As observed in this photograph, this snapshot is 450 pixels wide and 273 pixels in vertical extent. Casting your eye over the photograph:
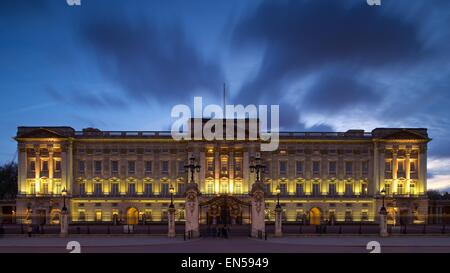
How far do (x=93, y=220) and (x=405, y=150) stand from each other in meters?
52.0

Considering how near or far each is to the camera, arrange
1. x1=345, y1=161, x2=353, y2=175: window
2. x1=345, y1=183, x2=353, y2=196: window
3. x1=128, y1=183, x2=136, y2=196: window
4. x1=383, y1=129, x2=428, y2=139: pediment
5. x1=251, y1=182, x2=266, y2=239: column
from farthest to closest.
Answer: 1. x1=345, y1=161, x2=353, y2=175: window
2. x1=345, y1=183, x2=353, y2=196: window
3. x1=128, y1=183, x2=136, y2=196: window
4. x1=383, y1=129, x2=428, y2=139: pediment
5. x1=251, y1=182, x2=266, y2=239: column

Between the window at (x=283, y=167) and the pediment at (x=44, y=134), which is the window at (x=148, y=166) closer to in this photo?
the pediment at (x=44, y=134)

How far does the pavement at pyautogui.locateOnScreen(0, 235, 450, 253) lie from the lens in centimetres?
3316

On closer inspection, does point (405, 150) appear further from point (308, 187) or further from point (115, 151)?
point (115, 151)

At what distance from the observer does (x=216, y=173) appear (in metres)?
75.8

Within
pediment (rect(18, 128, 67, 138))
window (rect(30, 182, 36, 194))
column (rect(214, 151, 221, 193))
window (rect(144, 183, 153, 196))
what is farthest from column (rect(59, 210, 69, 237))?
window (rect(30, 182, 36, 194))

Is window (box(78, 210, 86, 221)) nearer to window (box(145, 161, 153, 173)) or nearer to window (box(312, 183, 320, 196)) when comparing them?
window (box(145, 161, 153, 173))

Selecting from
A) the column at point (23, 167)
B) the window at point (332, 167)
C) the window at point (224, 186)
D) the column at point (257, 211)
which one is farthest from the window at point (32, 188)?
the window at point (332, 167)

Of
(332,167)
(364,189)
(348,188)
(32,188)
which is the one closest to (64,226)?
(32,188)

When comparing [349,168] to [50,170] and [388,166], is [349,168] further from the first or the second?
[50,170]

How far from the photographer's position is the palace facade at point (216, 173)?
7562 centimetres

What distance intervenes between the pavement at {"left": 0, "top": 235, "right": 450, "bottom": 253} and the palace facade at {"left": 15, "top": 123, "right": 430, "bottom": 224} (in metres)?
31.9

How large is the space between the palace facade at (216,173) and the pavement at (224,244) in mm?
31946

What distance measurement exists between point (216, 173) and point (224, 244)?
38733 mm
